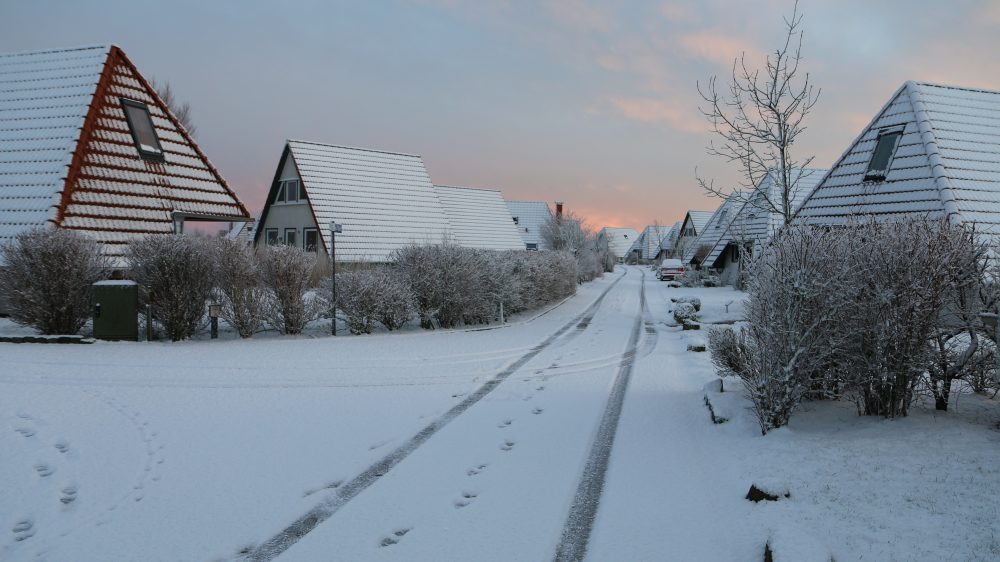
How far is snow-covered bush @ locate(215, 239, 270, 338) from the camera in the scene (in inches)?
495

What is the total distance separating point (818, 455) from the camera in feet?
17.4

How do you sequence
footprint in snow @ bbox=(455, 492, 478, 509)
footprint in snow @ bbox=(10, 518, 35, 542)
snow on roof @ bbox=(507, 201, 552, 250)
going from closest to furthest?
footprint in snow @ bbox=(10, 518, 35, 542)
footprint in snow @ bbox=(455, 492, 478, 509)
snow on roof @ bbox=(507, 201, 552, 250)

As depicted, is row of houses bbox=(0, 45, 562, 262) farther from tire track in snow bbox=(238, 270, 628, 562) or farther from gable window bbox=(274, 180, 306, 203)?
tire track in snow bbox=(238, 270, 628, 562)

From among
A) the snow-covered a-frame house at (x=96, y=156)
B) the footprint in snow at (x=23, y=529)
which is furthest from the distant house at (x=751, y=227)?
the footprint in snow at (x=23, y=529)

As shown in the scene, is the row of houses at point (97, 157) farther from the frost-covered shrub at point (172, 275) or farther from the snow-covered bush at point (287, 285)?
the frost-covered shrub at point (172, 275)

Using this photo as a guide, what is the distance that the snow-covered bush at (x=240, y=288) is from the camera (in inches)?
495

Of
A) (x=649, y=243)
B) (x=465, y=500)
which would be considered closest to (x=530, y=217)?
(x=649, y=243)

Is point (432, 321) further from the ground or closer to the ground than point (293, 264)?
closer to the ground

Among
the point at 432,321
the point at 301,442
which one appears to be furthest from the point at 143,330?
the point at 301,442

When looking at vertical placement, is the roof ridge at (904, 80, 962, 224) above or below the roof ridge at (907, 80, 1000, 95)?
below

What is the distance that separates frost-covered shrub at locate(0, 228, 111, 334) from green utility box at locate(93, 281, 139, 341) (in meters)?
0.42

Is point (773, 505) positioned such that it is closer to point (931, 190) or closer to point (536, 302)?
point (931, 190)

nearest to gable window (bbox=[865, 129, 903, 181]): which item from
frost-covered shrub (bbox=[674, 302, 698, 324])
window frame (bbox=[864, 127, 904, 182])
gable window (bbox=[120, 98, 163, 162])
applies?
Answer: window frame (bbox=[864, 127, 904, 182])

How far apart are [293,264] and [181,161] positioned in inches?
281
